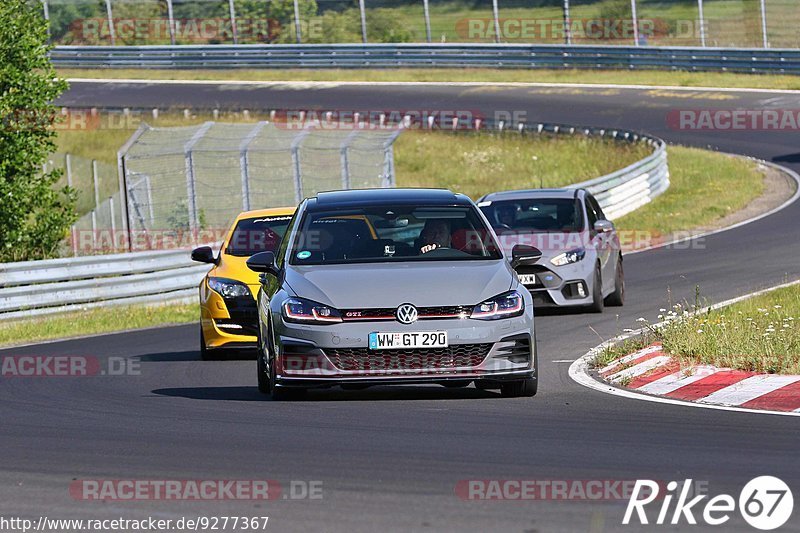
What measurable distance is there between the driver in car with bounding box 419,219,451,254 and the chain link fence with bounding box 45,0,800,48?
40054 mm

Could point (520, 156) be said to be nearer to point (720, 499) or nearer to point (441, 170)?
point (441, 170)

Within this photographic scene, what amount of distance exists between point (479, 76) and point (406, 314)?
142 feet

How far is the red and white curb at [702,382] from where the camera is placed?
33.9ft

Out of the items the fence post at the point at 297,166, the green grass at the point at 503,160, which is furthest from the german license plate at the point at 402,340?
the green grass at the point at 503,160

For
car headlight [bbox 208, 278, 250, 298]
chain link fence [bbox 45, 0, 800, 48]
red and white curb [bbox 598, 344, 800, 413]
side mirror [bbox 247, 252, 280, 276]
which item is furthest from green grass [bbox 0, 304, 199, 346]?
chain link fence [bbox 45, 0, 800, 48]

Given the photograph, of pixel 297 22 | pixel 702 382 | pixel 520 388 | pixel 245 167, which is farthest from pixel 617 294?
pixel 297 22

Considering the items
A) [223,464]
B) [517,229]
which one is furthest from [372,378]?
[517,229]

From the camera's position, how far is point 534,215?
62.9ft

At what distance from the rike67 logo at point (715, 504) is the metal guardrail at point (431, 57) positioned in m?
41.2

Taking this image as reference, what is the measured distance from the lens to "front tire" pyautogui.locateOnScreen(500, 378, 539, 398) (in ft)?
35.5

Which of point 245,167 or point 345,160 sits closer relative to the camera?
point 245,167

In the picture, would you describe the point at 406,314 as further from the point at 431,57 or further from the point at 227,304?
the point at 431,57

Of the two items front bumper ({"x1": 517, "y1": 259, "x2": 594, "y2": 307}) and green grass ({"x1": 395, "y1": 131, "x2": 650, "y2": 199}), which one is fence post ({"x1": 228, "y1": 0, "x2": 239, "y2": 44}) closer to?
A: green grass ({"x1": 395, "y1": 131, "x2": 650, "y2": 199})

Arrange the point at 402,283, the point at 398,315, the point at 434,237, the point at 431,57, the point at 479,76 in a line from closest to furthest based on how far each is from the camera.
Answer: the point at 398,315, the point at 402,283, the point at 434,237, the point at 479,76, the point at 431,57
